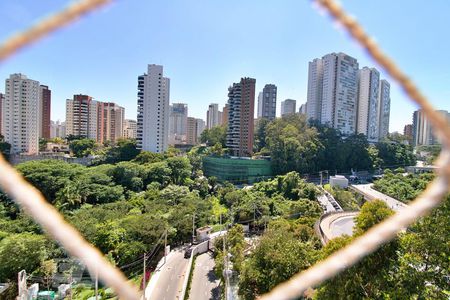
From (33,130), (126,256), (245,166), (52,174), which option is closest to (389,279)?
(126,256)

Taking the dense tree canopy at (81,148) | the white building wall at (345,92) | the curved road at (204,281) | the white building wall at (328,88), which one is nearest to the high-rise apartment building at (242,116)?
the white building wall at (328,88)

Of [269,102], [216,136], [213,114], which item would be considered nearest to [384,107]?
[269,102]

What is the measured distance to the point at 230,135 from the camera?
34969 mm

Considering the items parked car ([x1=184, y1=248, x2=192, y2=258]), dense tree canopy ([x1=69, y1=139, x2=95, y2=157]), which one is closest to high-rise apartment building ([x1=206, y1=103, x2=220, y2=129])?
dense tree canopy ([x1=69, y1=139, x2=95, y2=157])

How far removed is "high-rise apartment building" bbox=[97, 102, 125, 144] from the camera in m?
46.8

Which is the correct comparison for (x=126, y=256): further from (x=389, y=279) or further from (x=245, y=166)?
(x=245, y=166)

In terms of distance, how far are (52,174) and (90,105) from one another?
27457 millimetres

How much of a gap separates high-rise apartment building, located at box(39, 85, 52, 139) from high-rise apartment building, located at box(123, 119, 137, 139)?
15.9 metres

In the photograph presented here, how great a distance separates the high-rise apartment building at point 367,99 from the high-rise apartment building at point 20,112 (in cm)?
4299

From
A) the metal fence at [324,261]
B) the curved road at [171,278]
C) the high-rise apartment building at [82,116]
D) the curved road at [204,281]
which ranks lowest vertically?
the curved road at [204,281]

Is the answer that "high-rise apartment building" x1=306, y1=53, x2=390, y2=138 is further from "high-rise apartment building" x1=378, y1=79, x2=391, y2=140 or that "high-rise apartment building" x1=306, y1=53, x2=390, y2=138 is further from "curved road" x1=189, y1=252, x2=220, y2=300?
"curved road" x1=189, y1=252, x2=220, y2=300

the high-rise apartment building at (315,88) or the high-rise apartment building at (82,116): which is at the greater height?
the high-rise apartment building at (315,88)

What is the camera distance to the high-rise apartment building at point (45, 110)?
42250 mm

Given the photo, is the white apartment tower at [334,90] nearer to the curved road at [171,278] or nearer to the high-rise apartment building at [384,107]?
the high-rise apartment building at [384,107]
